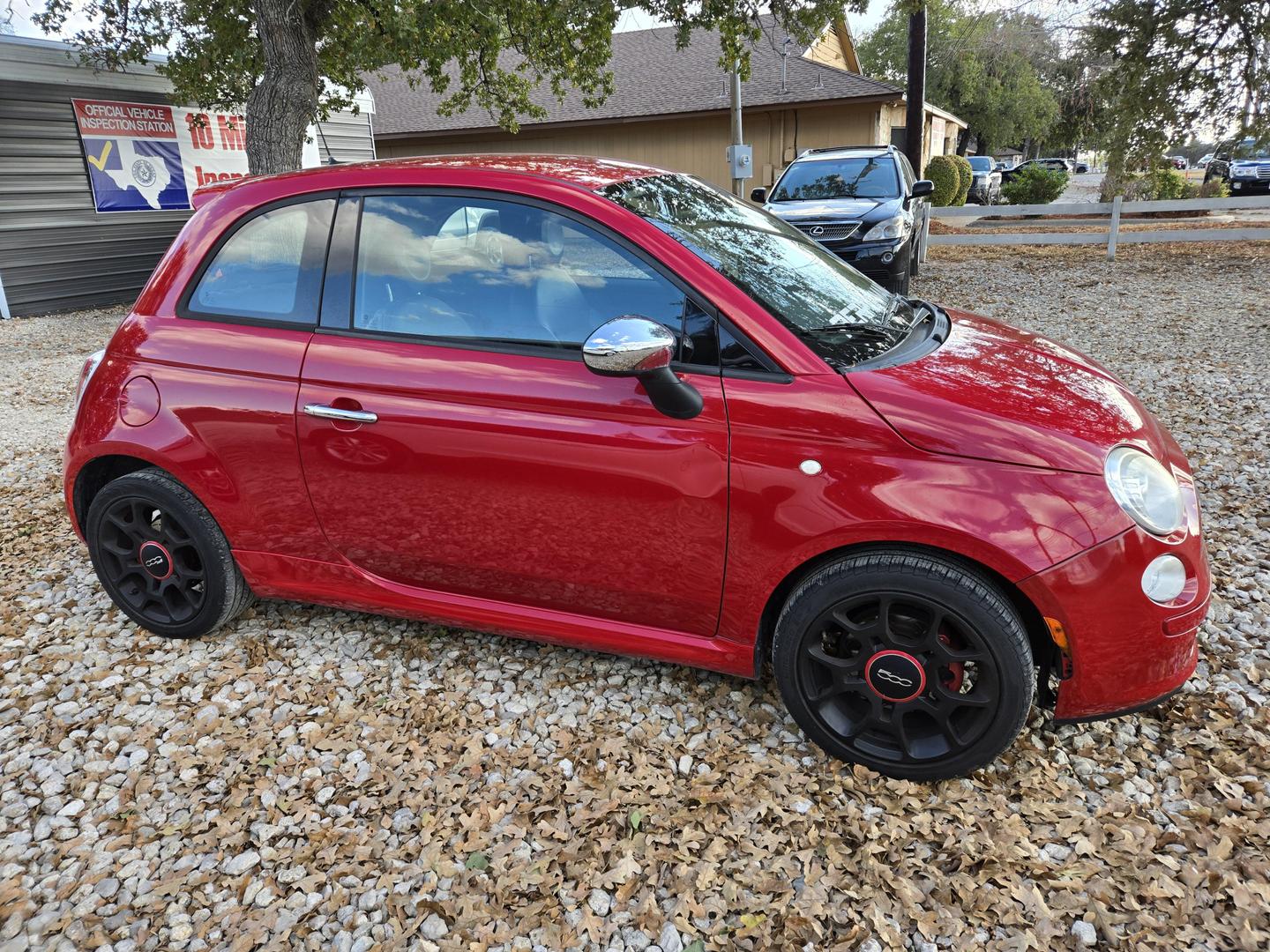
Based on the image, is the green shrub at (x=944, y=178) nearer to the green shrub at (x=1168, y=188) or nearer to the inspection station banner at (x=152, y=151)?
the green shrub at (x=1168, y=188)

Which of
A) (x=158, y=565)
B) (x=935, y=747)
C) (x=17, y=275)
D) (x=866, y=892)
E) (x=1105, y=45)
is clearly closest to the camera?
(x=866, y=892)

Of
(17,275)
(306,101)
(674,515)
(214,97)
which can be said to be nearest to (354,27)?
(306,101)

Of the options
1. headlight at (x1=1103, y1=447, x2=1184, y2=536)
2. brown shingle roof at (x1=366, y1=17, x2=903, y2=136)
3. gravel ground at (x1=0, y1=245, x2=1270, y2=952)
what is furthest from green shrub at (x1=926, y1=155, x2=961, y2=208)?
headlight at (x1=1103, y1=447, x2=1184, y2=536)

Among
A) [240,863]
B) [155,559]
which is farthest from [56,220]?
[240,863]

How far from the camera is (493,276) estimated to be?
2762mm

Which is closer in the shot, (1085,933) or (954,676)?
(1085,933)

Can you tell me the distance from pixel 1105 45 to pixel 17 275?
1771cm

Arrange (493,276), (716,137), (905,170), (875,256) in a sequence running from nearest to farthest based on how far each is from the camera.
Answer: (493,276) → (875,256) → (905,170) → (716,137)

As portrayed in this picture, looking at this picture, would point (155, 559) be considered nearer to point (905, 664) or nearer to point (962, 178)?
point (905, 664)

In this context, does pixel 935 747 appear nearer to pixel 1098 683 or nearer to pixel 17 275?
pixel 1098 683

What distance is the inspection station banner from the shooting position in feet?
42.4

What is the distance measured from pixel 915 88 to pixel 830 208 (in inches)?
374

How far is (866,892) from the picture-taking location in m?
2.20

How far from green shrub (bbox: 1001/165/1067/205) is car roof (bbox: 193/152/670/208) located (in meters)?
24.3
